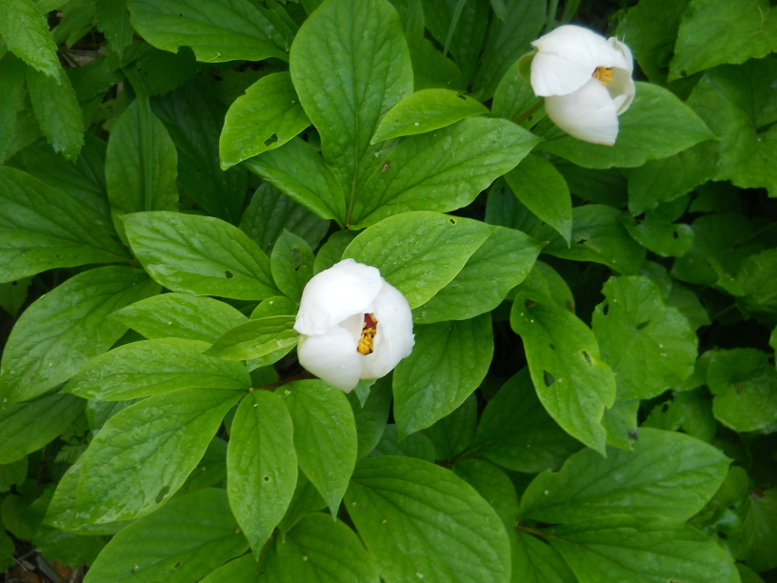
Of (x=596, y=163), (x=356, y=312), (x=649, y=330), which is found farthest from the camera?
(x=649, y=330)

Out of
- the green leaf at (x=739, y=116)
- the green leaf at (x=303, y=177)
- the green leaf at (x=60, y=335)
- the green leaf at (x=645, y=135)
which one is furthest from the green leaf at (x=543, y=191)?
the green leaf at (x=60, y=335)

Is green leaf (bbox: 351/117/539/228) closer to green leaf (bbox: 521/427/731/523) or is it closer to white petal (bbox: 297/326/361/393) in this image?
white petal (bbox: 297/326/361/393)

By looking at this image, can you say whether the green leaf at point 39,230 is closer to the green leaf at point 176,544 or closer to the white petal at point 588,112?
the green leaf at point 176,544

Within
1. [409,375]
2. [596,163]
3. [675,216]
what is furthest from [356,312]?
[675,216]

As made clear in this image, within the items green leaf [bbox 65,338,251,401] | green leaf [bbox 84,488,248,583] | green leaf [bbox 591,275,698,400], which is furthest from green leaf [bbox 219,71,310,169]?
green leaf [bbox 591,275,698,400]

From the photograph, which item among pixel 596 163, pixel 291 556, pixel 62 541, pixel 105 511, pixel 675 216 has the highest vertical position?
pixel 596 163

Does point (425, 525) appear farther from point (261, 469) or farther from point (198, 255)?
point (198, 255)

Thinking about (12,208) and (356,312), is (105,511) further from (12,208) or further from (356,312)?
(12,208)
